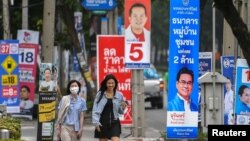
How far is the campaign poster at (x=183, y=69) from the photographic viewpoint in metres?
17.6

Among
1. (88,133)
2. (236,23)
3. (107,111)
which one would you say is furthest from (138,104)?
(236,23)

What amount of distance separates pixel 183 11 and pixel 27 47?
42.7 feet

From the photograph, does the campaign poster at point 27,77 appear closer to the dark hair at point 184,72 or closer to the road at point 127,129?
the road at point 127,129

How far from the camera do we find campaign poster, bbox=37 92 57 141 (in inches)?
765

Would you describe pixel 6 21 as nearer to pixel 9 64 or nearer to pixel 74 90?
pixel 9 64

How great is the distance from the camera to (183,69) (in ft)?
58.6

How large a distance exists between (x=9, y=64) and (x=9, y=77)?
0.44m

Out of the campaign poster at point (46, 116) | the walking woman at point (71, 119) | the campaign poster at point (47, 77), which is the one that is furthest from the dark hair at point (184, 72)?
the campaign poster at point (47, 77)

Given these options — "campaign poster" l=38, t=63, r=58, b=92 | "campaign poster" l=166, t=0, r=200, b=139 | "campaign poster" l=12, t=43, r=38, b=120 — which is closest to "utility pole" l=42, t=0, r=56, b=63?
"campaign poster" l=38, t=63, r=58, b=92

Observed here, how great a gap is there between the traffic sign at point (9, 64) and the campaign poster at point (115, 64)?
4313 millimetres

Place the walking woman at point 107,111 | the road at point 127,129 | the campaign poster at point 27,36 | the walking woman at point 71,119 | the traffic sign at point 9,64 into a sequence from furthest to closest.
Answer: the campaign poster at point 27,36
the traffic sign at point 9,64
the road at point 127,129
the walking woman at point 107,111
the walking woman at point 71,119

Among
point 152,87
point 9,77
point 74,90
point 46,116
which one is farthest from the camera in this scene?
point 152,87

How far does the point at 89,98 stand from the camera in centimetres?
3534

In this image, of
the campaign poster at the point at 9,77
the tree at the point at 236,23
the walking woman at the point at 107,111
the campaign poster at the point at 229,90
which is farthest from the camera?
the campaign poster at the point at 9,77
